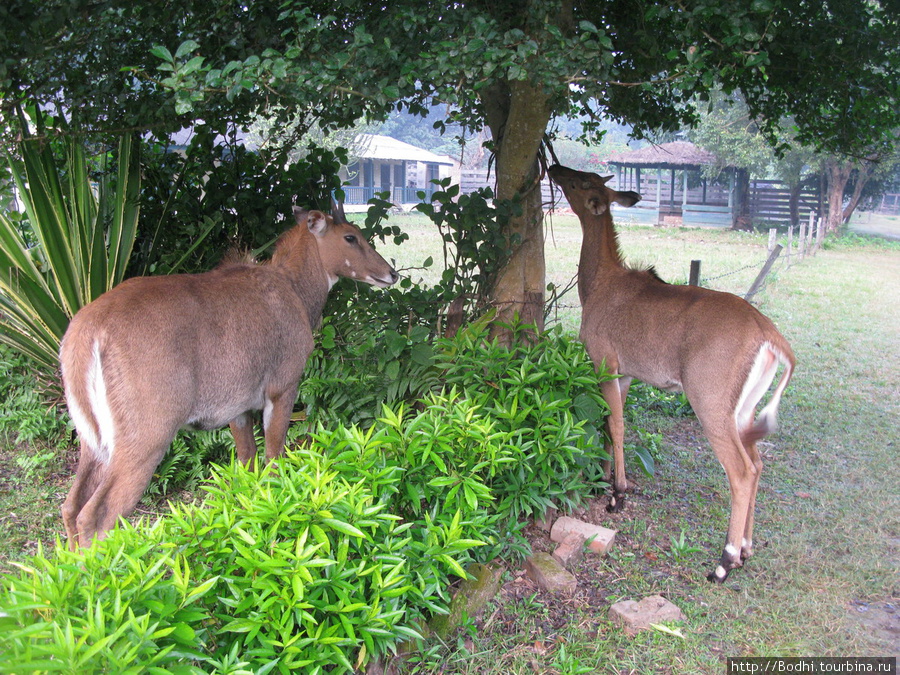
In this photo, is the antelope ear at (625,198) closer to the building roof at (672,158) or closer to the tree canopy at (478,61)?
the tree canopy at (478,61)

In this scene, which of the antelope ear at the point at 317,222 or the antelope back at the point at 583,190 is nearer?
the antelope ear at the point at 317,222

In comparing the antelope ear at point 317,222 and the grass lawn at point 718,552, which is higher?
the antelope ear at point 317,222

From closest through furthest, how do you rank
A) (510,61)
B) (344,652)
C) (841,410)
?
(344,652) → (510,61) → (841,410)

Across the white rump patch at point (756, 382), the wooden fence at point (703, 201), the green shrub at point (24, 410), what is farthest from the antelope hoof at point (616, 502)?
the wooden fence at point (703, 201)

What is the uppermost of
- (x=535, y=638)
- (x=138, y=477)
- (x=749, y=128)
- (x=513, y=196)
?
(x=749, y=128)

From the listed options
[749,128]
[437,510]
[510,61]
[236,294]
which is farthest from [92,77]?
[749,128]

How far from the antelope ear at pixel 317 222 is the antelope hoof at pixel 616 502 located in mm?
2815

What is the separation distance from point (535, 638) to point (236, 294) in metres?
2.67

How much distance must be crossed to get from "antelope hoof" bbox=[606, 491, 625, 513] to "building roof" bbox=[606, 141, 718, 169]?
77.7 feet

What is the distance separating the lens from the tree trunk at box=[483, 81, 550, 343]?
569 centimetres

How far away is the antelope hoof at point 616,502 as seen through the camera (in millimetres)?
5149

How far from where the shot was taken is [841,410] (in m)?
7.48

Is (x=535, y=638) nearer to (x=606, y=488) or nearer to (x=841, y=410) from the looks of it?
(x=606, y=488)

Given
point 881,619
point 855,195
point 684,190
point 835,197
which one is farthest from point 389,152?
point 881,619
